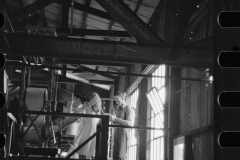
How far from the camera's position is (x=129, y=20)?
693cm

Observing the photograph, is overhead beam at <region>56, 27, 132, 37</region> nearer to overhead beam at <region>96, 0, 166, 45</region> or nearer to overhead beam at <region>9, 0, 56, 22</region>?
overhead beam at <region>9, 0, 56, 22</region>

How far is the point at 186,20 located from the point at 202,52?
94cm

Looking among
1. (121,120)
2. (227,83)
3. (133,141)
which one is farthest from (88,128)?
(227,83)

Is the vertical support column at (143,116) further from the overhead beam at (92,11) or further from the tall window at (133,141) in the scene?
the overhead beam at (92,11)

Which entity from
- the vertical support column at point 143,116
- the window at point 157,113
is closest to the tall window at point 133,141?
the vertical support column at point 143,116

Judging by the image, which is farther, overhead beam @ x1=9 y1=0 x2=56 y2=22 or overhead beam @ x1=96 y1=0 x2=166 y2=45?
overhead beam @ x1=9 y1=0 x2=56 y2=22

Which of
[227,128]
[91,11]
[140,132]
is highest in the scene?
[91,11]

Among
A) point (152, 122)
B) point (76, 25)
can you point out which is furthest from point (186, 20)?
point (76, 25)

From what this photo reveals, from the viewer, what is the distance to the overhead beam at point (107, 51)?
690 centimetres

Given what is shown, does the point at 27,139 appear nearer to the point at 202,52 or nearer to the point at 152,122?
the point at 152,122

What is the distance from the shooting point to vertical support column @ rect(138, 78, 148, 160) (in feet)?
43.0

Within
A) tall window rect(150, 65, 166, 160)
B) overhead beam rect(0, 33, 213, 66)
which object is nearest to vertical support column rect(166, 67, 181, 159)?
tall window rect(150, 65, 166, 160)

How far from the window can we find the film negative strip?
9.19 meters

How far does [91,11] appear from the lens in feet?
41.4
